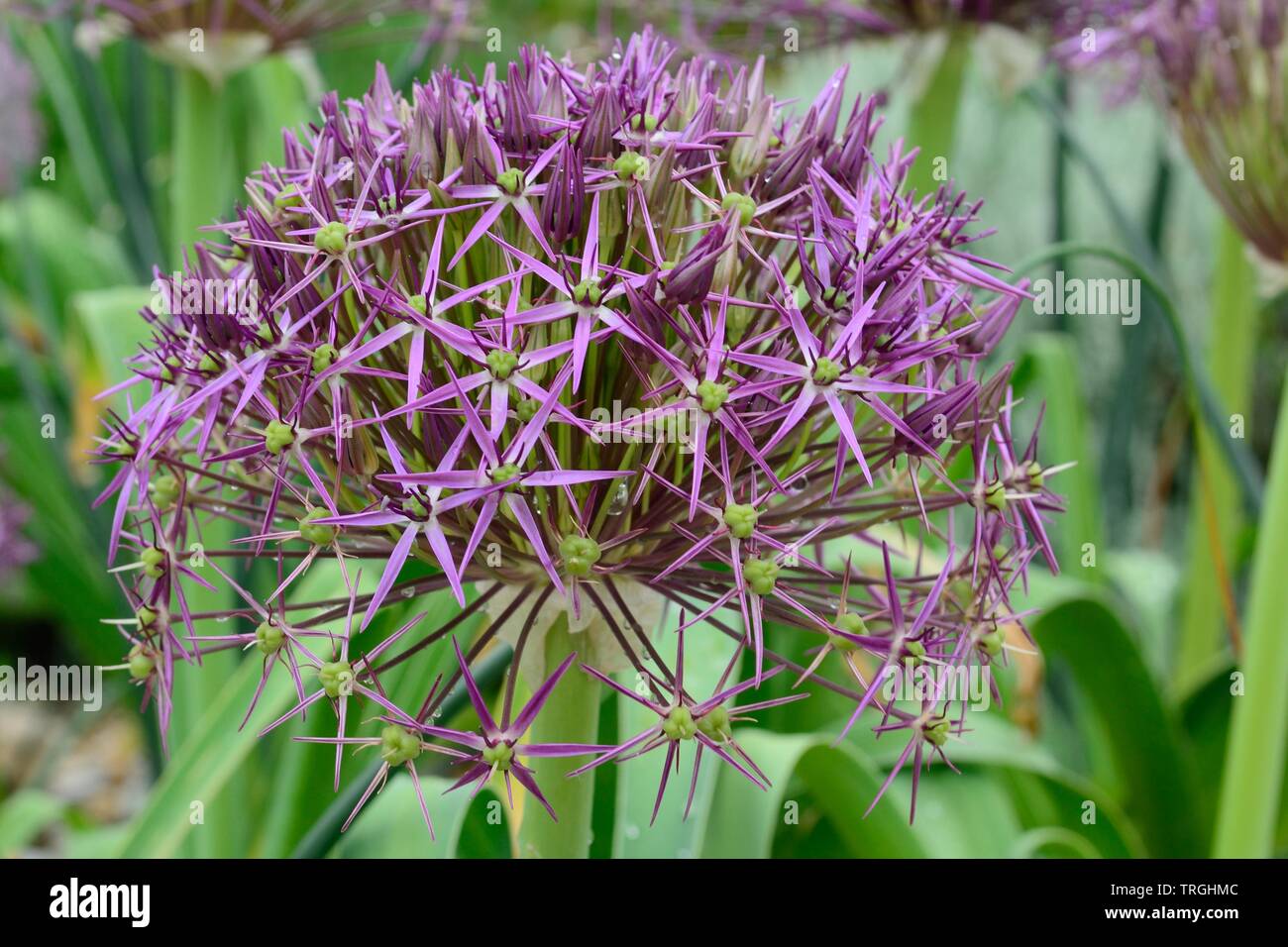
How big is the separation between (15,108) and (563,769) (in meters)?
2.47

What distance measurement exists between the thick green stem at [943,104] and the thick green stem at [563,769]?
0.95 m

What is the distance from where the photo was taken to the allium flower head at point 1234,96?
4.10 feet

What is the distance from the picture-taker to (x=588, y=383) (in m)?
0.71

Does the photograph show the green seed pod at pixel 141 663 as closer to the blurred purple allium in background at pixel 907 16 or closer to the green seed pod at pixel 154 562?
the green seed pod at pixel 154 562

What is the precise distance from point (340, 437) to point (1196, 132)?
3.66 feet

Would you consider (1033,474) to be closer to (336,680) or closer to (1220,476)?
(336,680)

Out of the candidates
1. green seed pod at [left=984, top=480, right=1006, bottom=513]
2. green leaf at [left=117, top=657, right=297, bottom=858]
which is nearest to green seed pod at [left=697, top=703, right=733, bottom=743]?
green seed pod at [left=984, top=480, right=1006, bottom=513]

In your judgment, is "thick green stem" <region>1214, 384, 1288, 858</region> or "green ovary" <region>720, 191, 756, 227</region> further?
"thick green stem" <region>1214, 384, 1288, 858</region>

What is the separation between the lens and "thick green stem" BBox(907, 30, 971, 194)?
4.84 ft

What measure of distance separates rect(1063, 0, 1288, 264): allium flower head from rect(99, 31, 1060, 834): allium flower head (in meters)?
0.68

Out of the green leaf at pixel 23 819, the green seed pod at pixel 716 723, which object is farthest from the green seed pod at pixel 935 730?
the green leaf at pixel 23 819

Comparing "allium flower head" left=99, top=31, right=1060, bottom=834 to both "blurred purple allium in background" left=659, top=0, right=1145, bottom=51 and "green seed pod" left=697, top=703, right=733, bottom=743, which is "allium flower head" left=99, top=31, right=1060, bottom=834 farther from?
"blurred purple allium in background" left=659, top=0, right=1145, bottom=51
